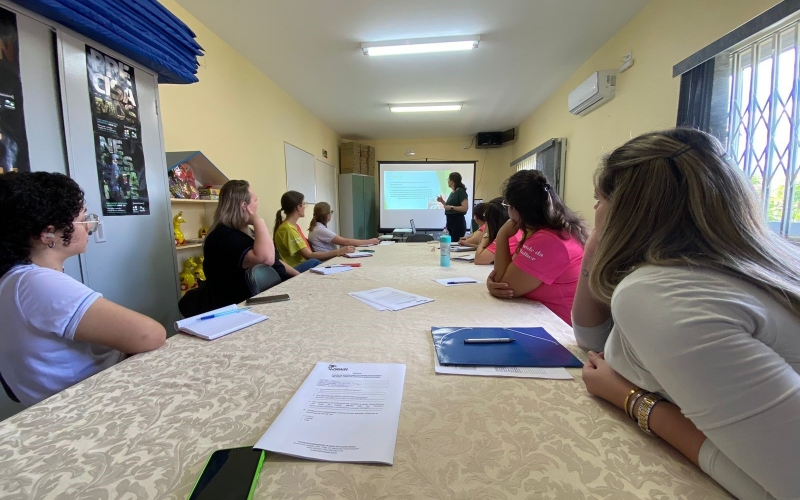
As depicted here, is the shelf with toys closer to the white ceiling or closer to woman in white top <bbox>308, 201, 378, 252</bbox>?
woman in white top <bbox>308, 201, 378, 252</bbox>

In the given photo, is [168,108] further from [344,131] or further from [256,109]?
[344,131]

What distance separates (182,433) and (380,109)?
476cm

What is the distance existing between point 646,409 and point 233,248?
1.95 metres

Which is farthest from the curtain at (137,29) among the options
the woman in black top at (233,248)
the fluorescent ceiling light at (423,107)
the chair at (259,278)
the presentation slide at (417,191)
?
the presentation slide at (417,191)

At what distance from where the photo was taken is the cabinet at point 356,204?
6129 mm

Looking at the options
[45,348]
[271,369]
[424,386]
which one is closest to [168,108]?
[45,348]

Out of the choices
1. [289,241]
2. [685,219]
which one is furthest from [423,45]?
[685,219]

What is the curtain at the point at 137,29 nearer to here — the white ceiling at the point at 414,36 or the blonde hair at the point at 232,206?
the blonde hair at the point at 232,206

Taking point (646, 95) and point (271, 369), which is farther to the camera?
point (646, 95)

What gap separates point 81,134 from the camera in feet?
4.22

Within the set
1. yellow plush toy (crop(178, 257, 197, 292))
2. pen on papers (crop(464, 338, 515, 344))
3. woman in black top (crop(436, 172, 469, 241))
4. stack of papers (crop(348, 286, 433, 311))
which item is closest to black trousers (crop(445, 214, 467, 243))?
woman in black top (crop(436, 172, 469, 241))

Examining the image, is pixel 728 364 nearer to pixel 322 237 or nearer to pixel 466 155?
pixel 322 237

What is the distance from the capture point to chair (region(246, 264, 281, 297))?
154 centimetres

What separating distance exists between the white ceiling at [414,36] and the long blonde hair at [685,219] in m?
2.32
